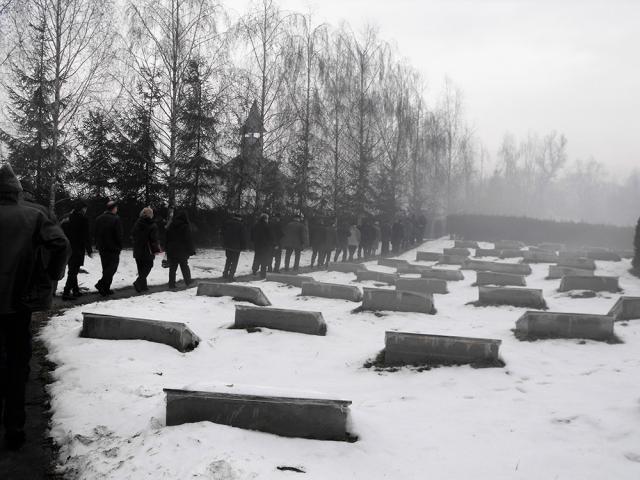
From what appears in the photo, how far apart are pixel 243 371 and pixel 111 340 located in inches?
65.2

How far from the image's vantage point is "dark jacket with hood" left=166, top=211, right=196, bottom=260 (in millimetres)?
11070

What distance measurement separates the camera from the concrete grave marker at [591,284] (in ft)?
36.6

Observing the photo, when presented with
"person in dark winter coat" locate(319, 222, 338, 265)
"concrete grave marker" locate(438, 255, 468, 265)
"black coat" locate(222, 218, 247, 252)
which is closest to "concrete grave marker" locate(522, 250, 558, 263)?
"concrete grave marker" locate(438, 255, 468, 265)

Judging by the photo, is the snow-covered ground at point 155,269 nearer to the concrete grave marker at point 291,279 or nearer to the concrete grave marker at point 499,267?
the concrete grave marker at point 291,279

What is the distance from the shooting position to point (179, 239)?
1104 cm

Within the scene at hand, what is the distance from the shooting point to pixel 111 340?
611 centimetres

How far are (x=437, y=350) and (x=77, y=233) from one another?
6761mm

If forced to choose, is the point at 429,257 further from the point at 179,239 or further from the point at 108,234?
the point at 108,234

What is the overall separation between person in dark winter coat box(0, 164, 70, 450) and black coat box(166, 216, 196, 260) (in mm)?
7462

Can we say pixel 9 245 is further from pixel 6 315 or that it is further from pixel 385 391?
pixel 385 391

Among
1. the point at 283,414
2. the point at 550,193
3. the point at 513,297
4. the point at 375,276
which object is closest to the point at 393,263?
the point at 375,276

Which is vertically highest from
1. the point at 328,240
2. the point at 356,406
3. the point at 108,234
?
the point at 108,234

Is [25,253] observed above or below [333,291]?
above

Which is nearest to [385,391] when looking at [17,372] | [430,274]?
[17,372]
